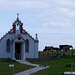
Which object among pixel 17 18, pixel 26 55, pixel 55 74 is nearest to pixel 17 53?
pixel 26 55

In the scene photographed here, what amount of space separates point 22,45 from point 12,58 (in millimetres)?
3043

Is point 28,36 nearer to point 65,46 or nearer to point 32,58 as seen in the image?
point 32,58

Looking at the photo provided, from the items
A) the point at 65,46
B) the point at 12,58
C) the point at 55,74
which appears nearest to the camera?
the point at 55,74

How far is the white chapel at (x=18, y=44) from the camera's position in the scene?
53.0 meters

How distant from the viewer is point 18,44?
182ft

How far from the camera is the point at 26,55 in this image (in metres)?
54.4

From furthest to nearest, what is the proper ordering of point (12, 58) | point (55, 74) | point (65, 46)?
1. point (65, 46)
2. point (12, 58)
3. point (55, 74)

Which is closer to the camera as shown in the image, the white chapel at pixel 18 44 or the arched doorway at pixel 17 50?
the white chapel at pixel 18 44

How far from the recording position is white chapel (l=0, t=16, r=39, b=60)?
52969 mm

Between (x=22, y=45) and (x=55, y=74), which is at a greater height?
(x=22, y=45)

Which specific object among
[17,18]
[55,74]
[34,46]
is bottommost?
[55,74]

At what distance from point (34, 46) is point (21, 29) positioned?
412 centimetres

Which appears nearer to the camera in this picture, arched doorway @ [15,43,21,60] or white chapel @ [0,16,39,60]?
white chapel @ [0,16,39,60]

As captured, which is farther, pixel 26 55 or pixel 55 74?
pixel 26 55
